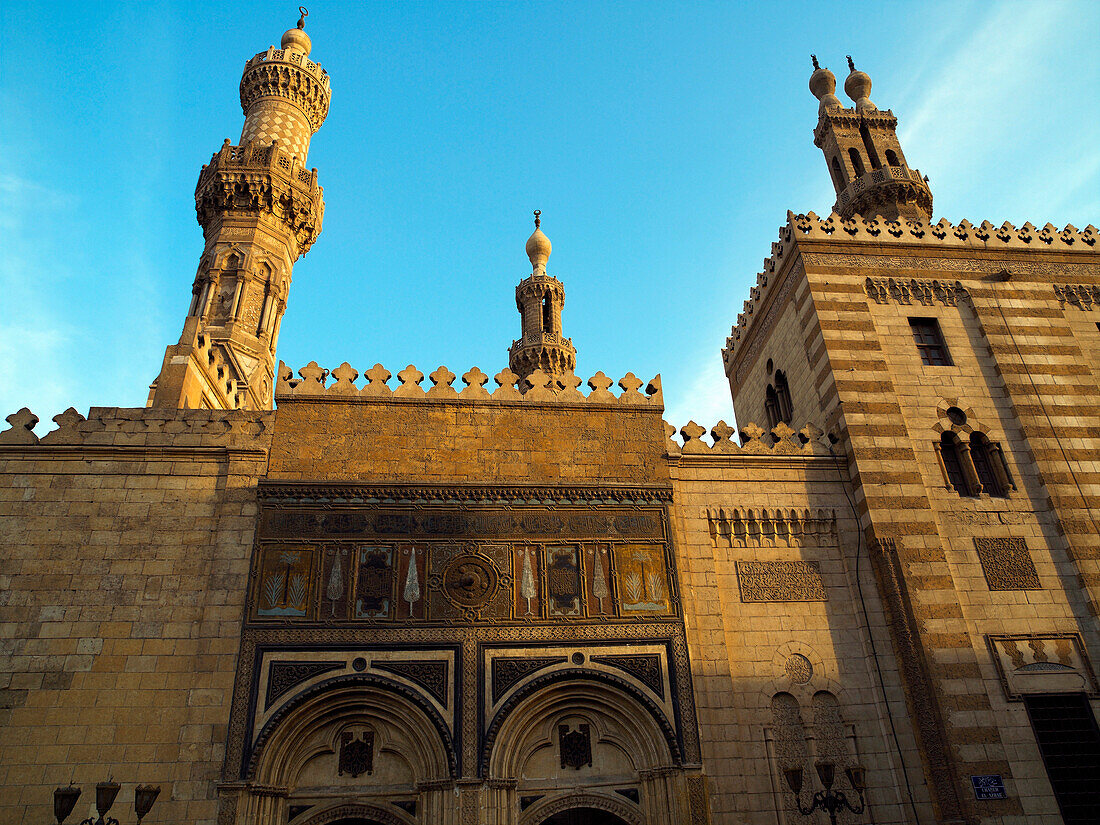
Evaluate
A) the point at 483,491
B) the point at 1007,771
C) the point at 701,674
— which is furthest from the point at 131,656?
the point at 1007,771

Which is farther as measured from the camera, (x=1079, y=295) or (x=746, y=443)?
(x=1079, y=295)

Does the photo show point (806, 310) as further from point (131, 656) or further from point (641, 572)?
point (131, 656)

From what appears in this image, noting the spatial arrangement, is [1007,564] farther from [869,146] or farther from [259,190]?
[259,190]

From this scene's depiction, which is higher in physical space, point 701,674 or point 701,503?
point 701,503

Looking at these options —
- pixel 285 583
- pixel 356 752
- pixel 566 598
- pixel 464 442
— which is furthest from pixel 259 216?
pixel 356 752

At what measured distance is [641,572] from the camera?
35.9ft

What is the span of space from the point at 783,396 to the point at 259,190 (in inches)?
582

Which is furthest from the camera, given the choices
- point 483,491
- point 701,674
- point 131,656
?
point 483,491

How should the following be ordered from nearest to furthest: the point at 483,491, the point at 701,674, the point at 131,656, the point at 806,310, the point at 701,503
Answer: the point at 131,656
the point at 701,674
the point at 483,491
the point at 701,503
the point at 806,310

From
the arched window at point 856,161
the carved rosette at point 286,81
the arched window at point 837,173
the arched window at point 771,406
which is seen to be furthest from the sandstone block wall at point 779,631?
the carved rosette at point 286,81

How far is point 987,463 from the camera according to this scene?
41.5ft

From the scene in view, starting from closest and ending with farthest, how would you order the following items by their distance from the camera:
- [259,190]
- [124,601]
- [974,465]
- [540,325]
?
[124,601] → [974,465] → [259,190] → [540,325]

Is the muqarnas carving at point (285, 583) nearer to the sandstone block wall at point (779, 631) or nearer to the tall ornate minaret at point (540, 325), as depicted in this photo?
the sandstone block wall at point (779, 631)

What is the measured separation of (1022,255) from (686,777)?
12.3 metres
